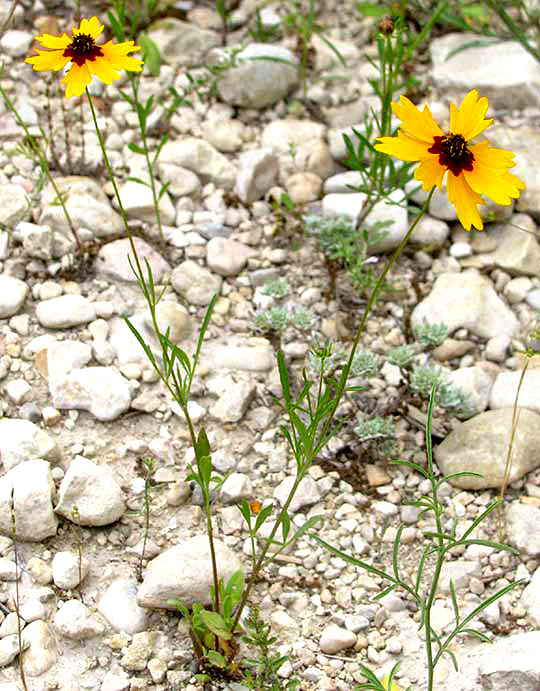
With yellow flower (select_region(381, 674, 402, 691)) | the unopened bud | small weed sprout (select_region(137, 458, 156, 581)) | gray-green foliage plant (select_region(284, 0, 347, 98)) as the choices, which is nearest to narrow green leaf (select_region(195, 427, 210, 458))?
small weed sprout (select_region(137, 458, 156, 581))

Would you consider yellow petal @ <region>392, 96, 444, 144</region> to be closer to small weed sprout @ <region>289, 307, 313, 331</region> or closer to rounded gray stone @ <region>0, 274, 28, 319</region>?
small weed sprout @ <region>289, 307, 313, 331</region>

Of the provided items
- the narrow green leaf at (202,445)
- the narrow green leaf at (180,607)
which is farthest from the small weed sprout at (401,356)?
the narrow green leaf at (180,607)

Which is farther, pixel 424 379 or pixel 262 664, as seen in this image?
pixel 424 379

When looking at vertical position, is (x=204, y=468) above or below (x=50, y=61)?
below

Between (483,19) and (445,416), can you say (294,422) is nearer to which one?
(445,416)

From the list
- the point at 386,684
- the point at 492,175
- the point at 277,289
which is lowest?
the point at 386,684

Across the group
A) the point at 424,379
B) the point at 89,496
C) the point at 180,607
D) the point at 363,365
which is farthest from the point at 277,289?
the point at 180,607

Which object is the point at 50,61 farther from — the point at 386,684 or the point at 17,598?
the point at 386,684
